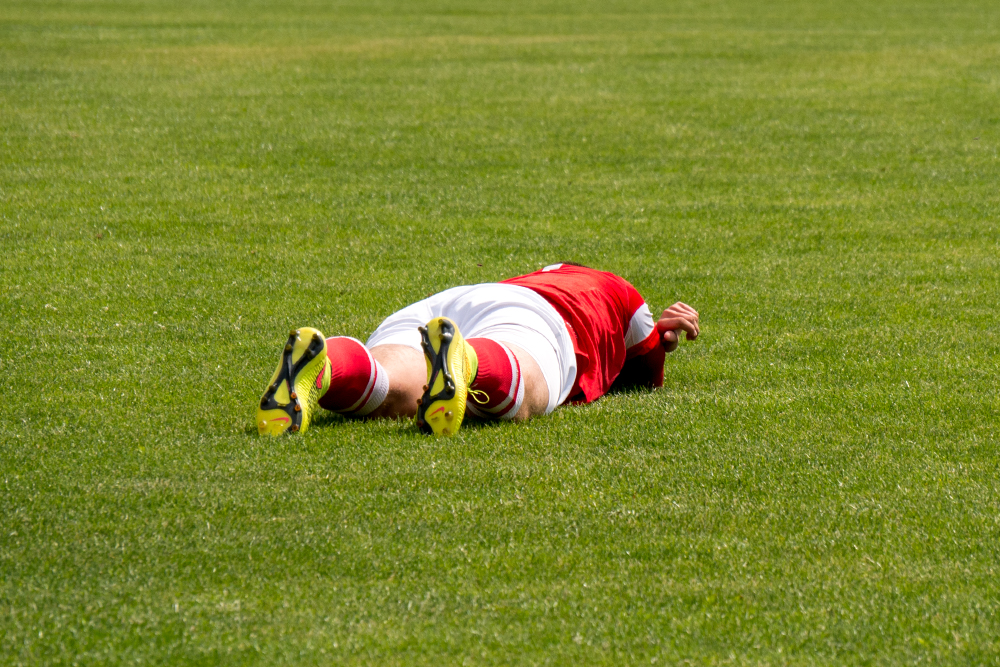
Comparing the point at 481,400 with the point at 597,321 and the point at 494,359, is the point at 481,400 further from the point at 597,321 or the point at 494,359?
the point at 597,321

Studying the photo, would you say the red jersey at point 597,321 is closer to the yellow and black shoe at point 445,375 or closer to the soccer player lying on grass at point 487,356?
the soccer player lying on grass at point 487,356

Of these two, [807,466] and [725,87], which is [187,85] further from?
[807,466]

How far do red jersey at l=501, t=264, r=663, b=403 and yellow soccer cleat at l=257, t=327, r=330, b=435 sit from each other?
114 cm

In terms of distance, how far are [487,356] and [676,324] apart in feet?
3.86

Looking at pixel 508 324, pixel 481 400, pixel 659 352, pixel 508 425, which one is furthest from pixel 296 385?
pixel 659 352

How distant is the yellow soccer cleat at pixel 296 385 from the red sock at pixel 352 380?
0.19 feet

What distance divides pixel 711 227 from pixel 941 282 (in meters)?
1.90

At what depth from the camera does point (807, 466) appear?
398cm

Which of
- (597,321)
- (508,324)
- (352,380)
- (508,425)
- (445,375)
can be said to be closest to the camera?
(445,375)

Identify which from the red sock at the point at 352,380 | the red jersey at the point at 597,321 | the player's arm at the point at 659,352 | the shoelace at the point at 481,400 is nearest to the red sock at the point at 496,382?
the shoelace at the point at 481,400

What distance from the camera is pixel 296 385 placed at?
13.1 ft

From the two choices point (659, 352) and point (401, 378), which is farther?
point (659, 352)

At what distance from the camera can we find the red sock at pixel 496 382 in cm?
417

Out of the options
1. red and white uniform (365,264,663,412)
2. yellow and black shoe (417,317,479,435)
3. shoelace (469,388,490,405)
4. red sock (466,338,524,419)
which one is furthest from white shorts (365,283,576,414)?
yellow and black shoe (417,317,479,435)
